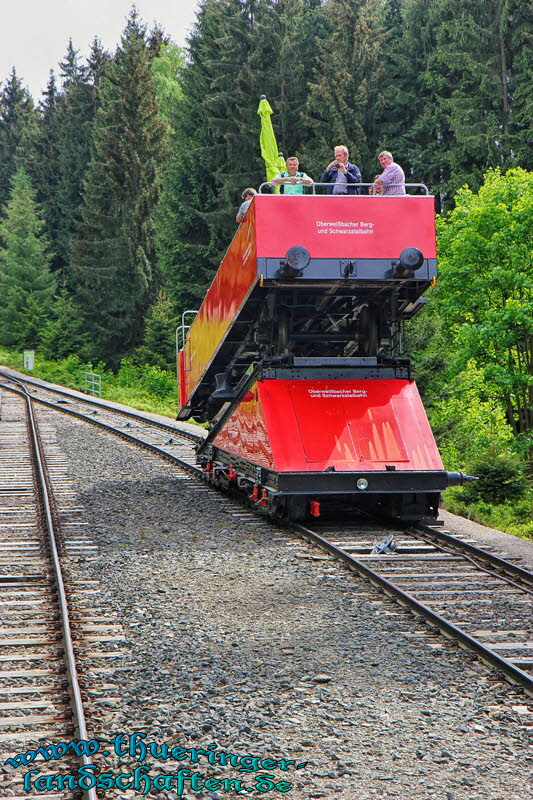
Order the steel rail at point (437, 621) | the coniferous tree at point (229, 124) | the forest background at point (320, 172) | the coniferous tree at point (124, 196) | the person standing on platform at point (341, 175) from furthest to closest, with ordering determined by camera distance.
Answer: the coniferous tree at point (124, 196)
the coniferous tree at point (229, 124)
the forest background at point (320, 172)
the person standing on platform at point (341, 175)
the steel rail at point (437, 621)

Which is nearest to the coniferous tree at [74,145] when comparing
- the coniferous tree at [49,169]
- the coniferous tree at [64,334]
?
the coniferous tree at [49,169]

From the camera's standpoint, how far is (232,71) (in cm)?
4247

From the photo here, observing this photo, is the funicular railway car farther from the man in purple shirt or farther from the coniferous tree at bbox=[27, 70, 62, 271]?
the coniferous tree at bbox=[27, 70, 62, 271]

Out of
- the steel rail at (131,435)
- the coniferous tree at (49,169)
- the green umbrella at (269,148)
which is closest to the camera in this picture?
the green umbrella at (269,148)

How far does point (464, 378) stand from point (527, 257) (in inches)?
191

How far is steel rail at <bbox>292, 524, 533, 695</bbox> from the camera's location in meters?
6.43

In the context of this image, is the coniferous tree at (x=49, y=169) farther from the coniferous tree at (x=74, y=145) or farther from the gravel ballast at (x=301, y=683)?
the gravel ballast at (x=301, y=683)

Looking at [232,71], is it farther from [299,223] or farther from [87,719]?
[87,719]

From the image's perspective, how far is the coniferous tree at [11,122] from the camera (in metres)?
93.5

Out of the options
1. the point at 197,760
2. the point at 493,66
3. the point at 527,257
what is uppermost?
the point at 493,66

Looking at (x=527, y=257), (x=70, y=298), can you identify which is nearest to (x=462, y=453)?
(x=527, y=257)

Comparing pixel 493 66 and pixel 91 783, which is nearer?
pixel 91 783

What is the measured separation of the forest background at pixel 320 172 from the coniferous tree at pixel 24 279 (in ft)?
0.58

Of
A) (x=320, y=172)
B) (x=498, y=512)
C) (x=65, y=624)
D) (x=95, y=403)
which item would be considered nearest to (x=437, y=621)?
(x=65, y=624)
